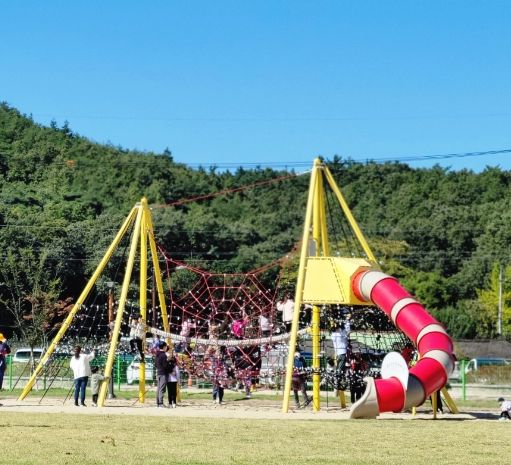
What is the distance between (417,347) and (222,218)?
71.1 meters

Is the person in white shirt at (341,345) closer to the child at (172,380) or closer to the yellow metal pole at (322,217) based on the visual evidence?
the yellow metal pole at (322,217)

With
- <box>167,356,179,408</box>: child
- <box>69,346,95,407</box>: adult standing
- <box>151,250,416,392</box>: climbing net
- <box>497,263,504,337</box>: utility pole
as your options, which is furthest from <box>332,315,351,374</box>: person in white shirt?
<box>497,263,504,337</box>: utility pole

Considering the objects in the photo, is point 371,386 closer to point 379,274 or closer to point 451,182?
point 379,274

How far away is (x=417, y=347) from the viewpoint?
26.0m

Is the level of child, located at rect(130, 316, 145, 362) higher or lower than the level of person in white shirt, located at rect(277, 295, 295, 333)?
lower

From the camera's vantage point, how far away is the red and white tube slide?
2277cm

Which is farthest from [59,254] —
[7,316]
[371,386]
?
[371,386]

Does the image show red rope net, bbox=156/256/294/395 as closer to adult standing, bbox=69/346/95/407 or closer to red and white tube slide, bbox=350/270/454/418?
adult standing, bbox=69/346/95/407

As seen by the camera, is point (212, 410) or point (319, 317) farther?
point (319, 317)

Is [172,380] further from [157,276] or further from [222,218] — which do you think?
[222,218]

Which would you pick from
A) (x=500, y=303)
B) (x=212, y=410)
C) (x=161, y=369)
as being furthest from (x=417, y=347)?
(x=500, y=303)

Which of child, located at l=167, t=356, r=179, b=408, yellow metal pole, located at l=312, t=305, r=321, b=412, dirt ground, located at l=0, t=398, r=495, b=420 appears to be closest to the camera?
dirt ground, located at l=0, t=398, r=495, b=420

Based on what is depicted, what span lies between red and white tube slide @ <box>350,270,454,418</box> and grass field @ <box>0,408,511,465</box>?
1.63 ft

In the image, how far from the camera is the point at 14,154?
9544 centimetres
